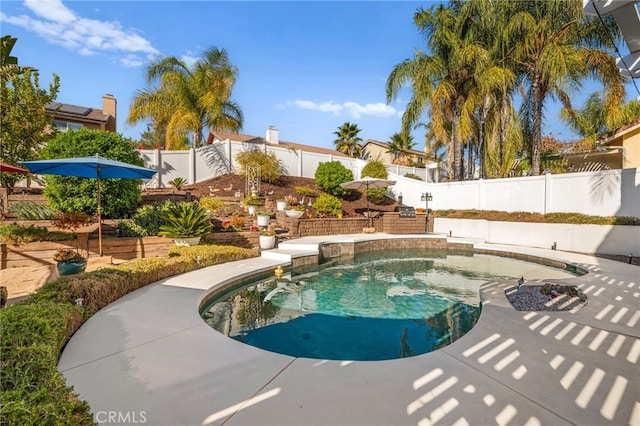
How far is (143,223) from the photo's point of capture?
7.79 metres

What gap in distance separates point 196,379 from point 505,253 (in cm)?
1056

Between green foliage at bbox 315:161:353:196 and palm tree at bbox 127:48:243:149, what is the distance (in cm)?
635

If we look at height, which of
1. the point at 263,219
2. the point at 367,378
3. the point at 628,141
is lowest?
the point at 367,378

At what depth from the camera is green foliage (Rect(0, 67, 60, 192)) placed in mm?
8953

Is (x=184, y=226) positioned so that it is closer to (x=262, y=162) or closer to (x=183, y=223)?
(x=183, y=223)

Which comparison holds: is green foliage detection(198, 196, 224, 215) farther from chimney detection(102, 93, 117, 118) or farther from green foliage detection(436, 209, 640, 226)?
chimney detection(102, 93, 117, 118)

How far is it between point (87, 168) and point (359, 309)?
20.2 feet

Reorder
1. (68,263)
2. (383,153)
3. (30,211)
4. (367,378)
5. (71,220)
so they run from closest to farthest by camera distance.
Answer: (367,378), (68,263), (71,220), (30,211), (383,153)

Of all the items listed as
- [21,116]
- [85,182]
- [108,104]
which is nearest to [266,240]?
[85,182]

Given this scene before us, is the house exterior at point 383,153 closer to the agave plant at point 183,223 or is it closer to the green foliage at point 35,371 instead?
the agave plant at point 183,223

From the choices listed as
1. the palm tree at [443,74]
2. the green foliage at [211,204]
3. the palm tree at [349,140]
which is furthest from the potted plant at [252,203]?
the palm tree at [349,140]

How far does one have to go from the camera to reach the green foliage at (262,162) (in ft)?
51.0

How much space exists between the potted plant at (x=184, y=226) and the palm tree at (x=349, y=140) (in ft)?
87.1

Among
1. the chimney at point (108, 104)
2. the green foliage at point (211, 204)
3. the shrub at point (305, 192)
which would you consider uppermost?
the chimney at point (108, 104)
